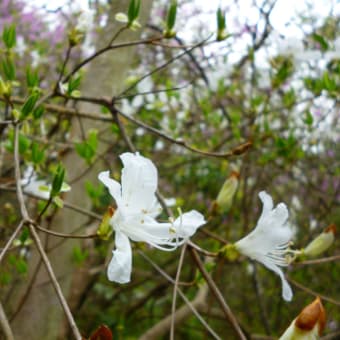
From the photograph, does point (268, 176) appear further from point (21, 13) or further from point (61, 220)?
point (21, 13)

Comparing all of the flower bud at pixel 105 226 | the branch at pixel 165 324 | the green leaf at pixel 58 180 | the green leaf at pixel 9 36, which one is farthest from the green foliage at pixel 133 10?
the branch at pixel 165 324

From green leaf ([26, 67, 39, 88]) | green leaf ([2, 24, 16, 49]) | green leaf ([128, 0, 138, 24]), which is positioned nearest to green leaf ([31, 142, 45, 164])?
green leaf ([26, 67, 39, 88])

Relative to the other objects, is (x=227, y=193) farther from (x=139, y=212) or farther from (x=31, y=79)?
(x=31, y=79)

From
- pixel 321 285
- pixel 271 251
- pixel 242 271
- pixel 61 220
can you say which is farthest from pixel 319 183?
pixel 271 251

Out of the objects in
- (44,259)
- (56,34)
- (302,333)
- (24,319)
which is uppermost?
(56,34)

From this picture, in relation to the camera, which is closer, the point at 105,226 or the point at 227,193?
the point at 105,226

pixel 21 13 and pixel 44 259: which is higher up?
pixel 21 13

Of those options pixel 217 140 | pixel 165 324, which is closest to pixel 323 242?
pixel 165 324

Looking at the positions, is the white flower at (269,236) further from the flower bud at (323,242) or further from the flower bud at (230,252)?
the flower bud at (323,242)
